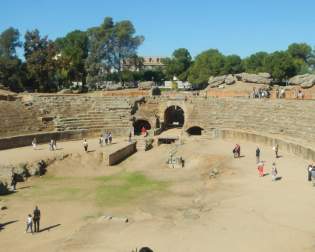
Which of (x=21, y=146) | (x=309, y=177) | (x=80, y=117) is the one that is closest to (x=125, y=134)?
(x=80, y=117)

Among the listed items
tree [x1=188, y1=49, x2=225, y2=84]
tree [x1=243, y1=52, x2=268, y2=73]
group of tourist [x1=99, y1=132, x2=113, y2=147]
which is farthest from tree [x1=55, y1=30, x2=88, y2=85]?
tree [x1=243, y1=52, x2=268, y2=73]

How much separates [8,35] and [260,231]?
1984 inches

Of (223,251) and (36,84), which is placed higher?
(36,84)

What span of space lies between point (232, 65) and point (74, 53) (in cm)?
2563

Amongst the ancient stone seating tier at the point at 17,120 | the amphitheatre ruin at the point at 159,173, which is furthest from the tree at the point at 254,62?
the ancient stone seating tier at the point at 17,120

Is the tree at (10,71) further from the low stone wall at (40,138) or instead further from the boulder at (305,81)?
the boulder at (305,81)

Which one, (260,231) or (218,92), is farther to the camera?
(218,92)

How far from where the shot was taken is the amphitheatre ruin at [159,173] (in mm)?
17312

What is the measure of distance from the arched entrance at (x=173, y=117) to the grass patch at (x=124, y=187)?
1633 centimetres

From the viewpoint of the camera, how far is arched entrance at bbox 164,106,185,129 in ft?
150

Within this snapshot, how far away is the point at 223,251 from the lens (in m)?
15.2

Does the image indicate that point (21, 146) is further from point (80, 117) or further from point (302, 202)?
point (302, 202)

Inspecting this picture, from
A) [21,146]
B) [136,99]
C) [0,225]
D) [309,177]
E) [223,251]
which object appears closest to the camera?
[223,251]

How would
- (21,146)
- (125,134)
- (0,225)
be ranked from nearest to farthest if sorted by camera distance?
(0,225) → (21,146) → (125,134)
